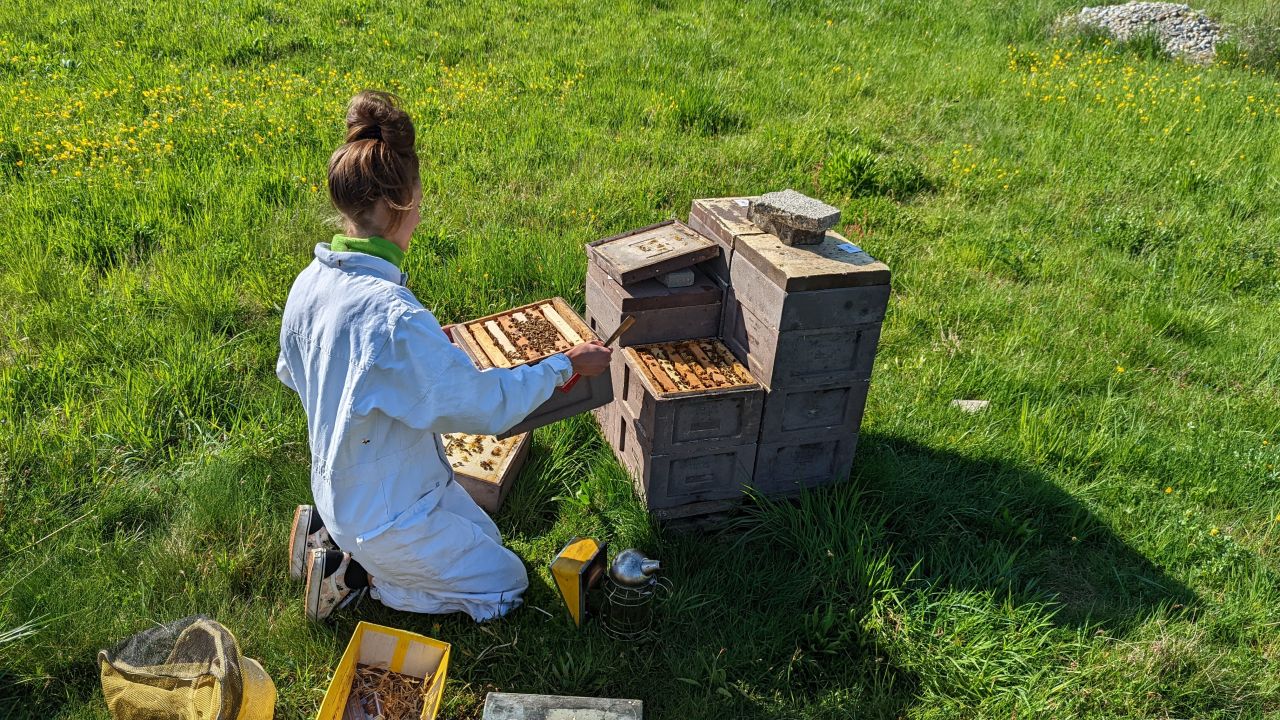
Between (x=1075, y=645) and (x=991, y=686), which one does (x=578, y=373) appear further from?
(x=1075, y=645)

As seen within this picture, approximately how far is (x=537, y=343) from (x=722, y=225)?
45.9 inches

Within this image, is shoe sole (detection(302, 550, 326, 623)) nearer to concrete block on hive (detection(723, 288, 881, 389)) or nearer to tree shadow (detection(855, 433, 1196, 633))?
concrete block on hive (detection(723, 288, 881, 389))

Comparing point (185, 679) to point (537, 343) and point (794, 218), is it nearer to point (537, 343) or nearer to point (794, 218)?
point (537, 343)

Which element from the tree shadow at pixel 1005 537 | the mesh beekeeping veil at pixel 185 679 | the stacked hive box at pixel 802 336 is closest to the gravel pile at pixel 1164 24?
the tree shadow at pixel 1005 537

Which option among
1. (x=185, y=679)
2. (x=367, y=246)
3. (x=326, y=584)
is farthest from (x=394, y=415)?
(x=185, y=679)

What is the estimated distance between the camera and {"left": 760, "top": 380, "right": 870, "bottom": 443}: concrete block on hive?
4.34 m

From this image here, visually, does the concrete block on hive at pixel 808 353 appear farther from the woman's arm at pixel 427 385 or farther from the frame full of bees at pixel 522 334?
the woman's arm at pixel 427 385

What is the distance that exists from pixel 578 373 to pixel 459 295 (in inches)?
97.8

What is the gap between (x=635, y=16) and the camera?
11633mm

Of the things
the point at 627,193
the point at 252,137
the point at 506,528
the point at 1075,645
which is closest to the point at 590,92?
the point at 627,193

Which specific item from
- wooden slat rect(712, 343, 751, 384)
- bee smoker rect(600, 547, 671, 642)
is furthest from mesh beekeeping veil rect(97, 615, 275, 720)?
wooden slat rect(712, 343, 751, 384)

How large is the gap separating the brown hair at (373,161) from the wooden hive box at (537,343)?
3.92ft

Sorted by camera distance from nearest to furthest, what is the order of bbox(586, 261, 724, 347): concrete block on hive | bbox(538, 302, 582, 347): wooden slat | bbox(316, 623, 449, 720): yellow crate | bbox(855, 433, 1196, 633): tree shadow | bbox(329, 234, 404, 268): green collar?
bbox(329, 234, 404, 268): green collar
bbox(316, 623, 449, 720): yellow crate
bbox(855, 433, 1196, 633): tree shadow
bbox(586, 261, 724, 347): concrete block on hive
bbox(538, 302, 582, 347): wooden slat

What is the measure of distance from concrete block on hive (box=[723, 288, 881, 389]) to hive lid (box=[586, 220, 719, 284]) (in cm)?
39
